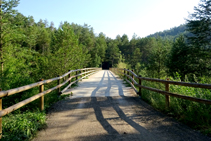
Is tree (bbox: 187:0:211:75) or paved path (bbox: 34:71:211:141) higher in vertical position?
tree (bbox: 187:0:211:75)

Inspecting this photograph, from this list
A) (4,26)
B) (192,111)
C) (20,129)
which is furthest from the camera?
(4,26)

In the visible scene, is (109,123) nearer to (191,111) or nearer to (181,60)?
(191,111)

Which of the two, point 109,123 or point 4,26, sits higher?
point 4,26

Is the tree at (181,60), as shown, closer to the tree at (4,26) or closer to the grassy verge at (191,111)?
the grassy verge at (191,111)

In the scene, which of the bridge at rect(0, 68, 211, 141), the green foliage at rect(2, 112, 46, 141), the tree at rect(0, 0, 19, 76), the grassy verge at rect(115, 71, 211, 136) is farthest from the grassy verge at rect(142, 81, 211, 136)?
the tree at rect(0, 0, 19, 76)

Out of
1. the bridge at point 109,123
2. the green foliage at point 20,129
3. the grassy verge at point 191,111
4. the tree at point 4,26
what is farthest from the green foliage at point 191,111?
the tree at point 4,26

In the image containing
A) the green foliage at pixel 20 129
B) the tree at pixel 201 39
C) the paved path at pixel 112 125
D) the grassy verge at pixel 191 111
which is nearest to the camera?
the green foliage at pixel 20 129

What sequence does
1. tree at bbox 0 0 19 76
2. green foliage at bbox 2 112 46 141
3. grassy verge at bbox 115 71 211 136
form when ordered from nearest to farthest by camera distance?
green foliage at bbox 2 112 46 141 → grassy verge at bbox 115 71 211 136 → tree at bbox 0 0 19 76

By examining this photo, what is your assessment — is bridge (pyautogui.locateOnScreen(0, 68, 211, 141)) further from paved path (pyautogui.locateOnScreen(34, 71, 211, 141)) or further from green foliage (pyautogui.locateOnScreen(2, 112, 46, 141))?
green foliage (pyautogui.locateOnScreen(2, 112, 46, 141))

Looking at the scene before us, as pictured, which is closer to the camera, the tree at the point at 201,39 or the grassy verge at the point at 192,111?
the grassy verge at the point at 192,111

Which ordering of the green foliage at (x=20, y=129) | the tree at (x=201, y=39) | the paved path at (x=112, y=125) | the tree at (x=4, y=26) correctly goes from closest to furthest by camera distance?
the green foliage at (x=20, y=129) → the paved path at (x=112, y=125) → the tree at (x=4, y=26) → the tree at (x=201, y=39)

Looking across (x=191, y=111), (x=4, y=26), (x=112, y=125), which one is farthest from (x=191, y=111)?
(x=4, y=26)

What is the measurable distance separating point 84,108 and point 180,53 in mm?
24430

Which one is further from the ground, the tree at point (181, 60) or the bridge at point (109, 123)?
the tree at point (181, 60)
